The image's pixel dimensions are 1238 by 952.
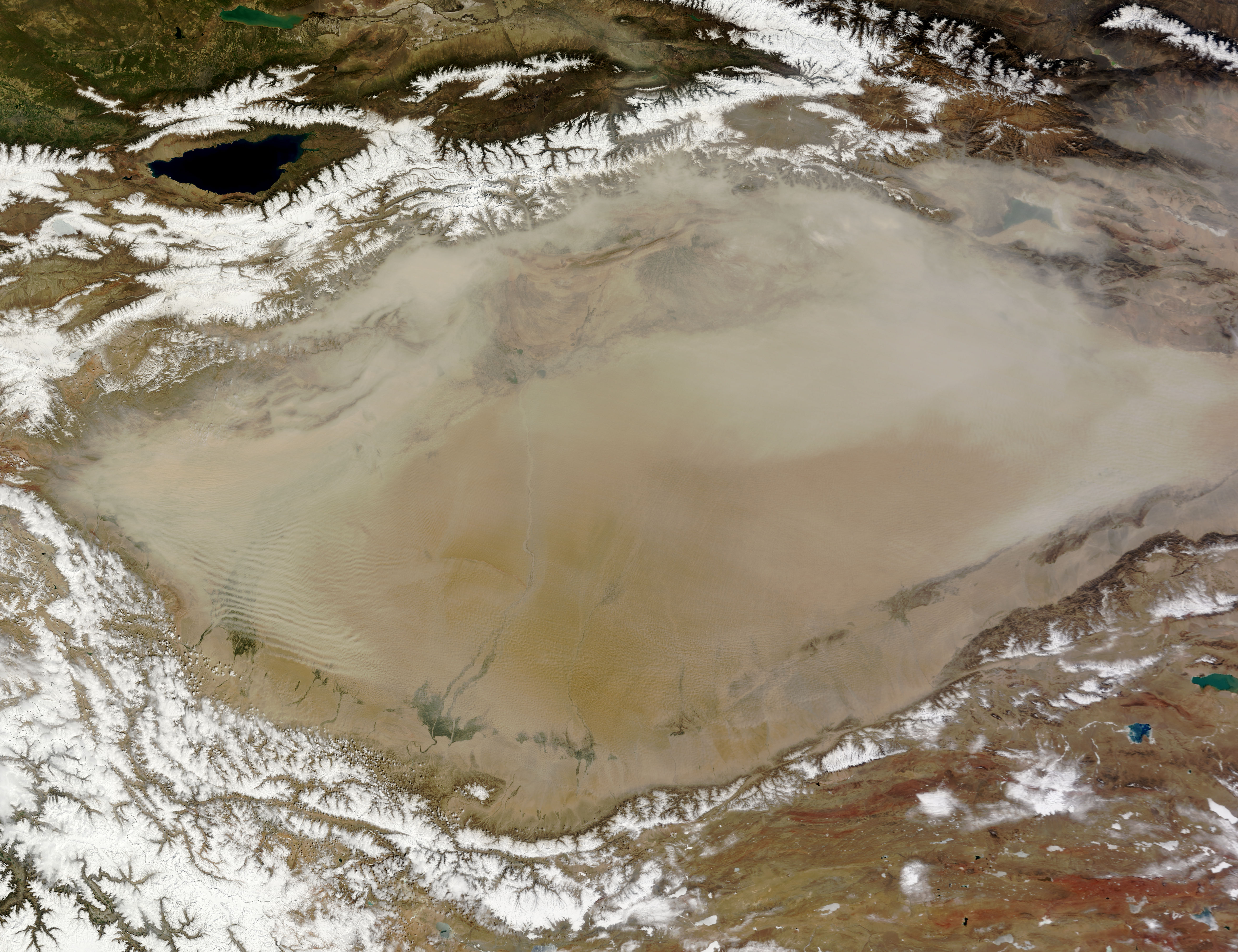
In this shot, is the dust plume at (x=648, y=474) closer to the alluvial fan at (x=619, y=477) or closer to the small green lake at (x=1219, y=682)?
the alluvial fan at (x=619, y=477)

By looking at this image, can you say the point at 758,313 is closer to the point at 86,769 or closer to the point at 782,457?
the point at 782,457

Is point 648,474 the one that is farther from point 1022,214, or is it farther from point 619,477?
point 1022,214

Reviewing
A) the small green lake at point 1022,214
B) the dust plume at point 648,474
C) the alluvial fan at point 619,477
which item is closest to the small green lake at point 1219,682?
the alluvial fan at point 619,477

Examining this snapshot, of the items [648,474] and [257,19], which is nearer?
[648,474]

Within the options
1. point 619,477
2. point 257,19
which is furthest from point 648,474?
point 257,19

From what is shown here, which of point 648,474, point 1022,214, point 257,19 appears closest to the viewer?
point 648,474

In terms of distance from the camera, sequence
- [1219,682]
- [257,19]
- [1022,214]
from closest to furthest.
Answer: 1. [1219,682]
2. [1022,214]
3. [257,19]

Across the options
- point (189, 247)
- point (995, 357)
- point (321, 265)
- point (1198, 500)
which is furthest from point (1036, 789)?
point (189, 247)
